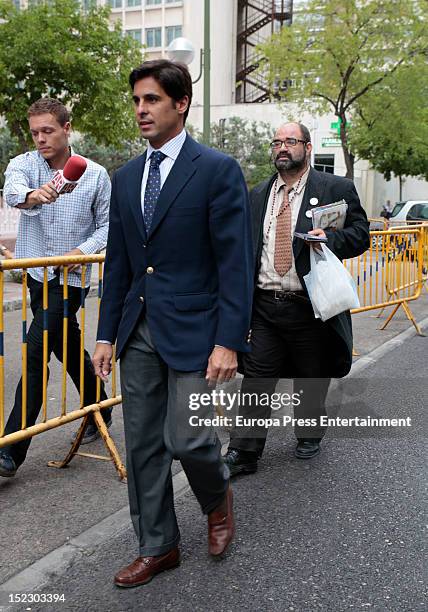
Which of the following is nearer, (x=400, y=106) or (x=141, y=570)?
(x=141, y=570)

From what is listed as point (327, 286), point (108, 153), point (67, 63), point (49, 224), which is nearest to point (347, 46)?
point (67, 63)

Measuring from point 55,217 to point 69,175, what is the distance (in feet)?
2.22

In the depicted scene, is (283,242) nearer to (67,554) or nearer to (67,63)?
(67,554)

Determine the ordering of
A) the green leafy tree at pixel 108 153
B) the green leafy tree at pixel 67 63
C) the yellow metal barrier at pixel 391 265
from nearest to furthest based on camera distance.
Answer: the yellow metal barrier at pixel 391 265, the green leafy tree at pixel 67 63, the green leafy tree at pixel 108 153

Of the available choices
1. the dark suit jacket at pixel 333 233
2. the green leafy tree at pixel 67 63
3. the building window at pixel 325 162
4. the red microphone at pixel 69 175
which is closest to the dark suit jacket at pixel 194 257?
the red microphone at pixel 69 175

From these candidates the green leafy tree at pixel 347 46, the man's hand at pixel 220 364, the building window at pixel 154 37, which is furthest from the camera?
the building window at pixel 154 37

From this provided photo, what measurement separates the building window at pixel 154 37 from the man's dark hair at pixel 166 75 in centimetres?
5472

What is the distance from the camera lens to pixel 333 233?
433 centimetres

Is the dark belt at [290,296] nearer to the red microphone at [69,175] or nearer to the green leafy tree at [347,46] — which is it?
the red microphone at [69,175]

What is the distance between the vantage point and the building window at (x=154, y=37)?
54.4 meters

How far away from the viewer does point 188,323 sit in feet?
9.76

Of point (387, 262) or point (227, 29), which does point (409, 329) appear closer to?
point (387, 262)

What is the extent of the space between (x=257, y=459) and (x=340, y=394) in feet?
6.44

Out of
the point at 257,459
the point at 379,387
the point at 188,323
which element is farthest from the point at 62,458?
the point at 379,387
